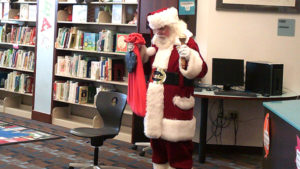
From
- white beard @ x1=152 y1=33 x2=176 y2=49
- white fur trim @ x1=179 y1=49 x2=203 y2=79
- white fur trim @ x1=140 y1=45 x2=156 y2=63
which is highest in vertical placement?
white beard @ x1=152 y1=33 x2=176 y2=49

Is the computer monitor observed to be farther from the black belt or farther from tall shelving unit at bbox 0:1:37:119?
tall shelving unit at bbox 0:1:37:119

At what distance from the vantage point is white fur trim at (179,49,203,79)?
3279 millimetres

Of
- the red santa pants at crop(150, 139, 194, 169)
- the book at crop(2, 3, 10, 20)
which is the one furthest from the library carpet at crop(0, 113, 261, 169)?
the book at crop(2, 3, 10, 20)

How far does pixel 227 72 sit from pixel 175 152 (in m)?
1.75

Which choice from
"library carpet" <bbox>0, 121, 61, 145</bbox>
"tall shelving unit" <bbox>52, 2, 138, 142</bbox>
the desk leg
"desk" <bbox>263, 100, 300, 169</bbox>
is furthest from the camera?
"tall shelving unit" <bbox>52, 2, 138, 142</bbox>

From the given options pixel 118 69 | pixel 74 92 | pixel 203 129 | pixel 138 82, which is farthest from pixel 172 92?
pixel 74 92

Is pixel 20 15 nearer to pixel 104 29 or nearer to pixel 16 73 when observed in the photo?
pixel 16 73

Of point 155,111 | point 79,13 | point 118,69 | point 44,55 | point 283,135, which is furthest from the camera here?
point 44,55

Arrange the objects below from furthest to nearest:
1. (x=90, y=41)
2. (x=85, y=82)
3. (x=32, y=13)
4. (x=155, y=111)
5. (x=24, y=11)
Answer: (x=24, y=11), (x=32, y=13), (x=85, y=82), (x=90, y=41), (x=155, y=111)

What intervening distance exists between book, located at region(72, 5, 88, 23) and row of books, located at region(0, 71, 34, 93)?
143cm

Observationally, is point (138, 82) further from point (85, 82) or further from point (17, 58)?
point (17, 58)

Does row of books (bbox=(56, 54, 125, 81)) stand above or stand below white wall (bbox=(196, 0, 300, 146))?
below

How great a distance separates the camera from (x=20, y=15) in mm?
7098

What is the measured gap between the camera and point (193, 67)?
3.28 metres
